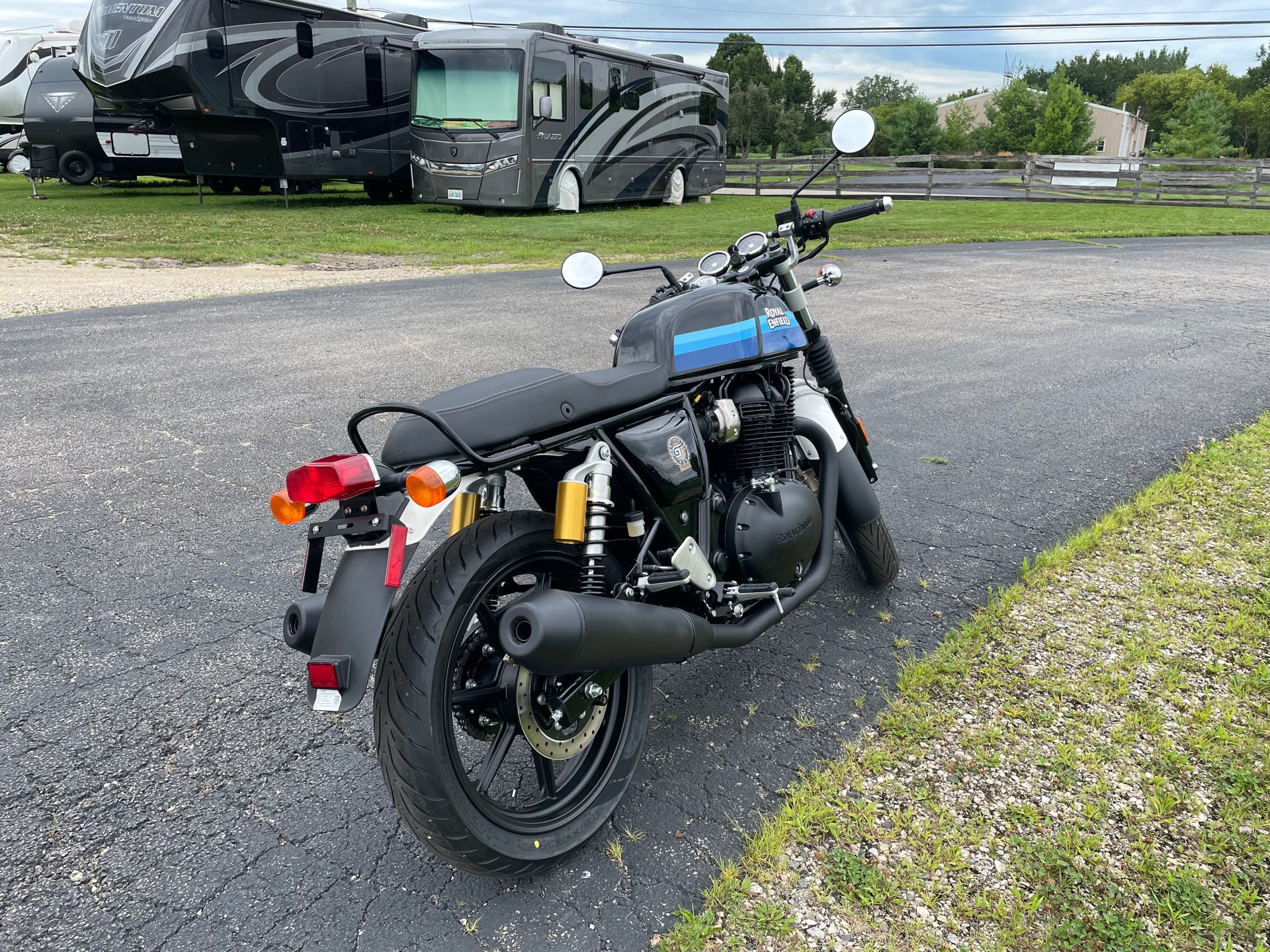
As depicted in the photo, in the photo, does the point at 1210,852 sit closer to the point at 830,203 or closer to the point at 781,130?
the point at 830,203

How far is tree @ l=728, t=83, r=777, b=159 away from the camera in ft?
238

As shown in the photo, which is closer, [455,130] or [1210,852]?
[1210,852]

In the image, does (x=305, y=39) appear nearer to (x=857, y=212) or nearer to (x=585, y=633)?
(x=857, y=212)

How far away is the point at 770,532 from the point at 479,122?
17.6m

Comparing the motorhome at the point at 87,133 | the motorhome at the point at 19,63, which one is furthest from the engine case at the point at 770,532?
the motorhome at the point at 19,63

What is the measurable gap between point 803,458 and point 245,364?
509 centimetres

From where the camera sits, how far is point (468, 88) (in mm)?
18484

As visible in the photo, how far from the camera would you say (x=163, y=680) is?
3.00 meters

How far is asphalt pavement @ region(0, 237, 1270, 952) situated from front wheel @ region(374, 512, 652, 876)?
0.50 ft

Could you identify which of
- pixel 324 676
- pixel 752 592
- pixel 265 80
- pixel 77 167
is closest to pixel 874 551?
pixel 752 592

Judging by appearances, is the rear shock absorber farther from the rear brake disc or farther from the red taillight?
the red taillight

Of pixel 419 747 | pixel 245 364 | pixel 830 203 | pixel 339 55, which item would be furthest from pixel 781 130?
pixel 419 747

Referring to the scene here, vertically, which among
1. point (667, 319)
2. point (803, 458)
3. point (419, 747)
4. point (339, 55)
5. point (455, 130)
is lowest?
point (419, 747)

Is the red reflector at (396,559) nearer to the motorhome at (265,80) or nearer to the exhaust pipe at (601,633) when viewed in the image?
the exhaust pipe at (601,633)
